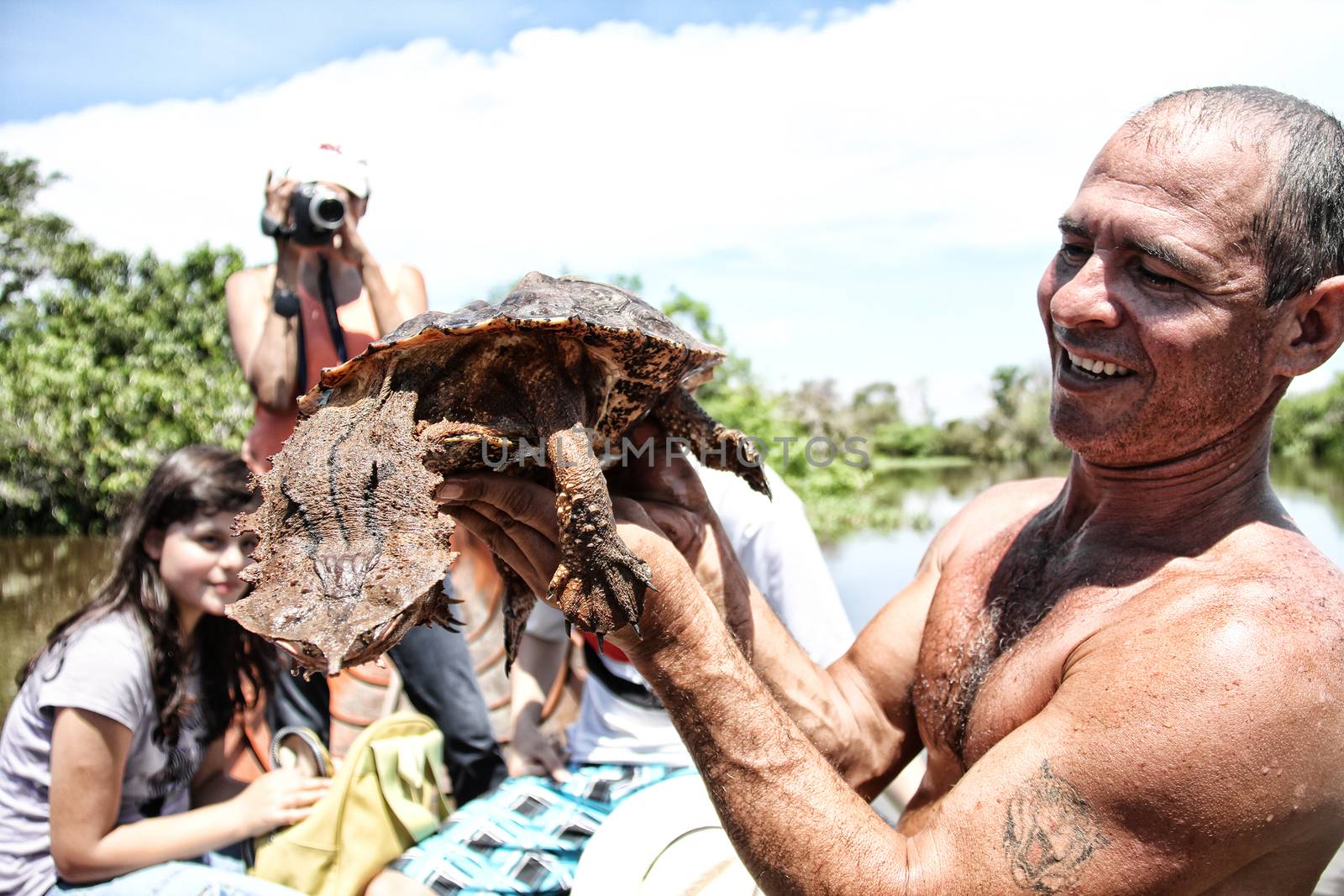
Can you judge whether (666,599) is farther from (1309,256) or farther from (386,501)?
(1309,256)

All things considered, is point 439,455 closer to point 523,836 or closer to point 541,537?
point 541,537

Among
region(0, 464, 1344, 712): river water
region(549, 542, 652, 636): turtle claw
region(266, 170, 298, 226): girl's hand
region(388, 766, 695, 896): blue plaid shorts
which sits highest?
region(266, 170, 298, 226): girl's hand

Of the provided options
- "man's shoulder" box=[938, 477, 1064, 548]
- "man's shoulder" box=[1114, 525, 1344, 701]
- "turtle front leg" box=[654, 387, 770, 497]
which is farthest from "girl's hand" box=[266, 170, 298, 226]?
"man's shoulder" box=[1114, 525, 1344, 701]

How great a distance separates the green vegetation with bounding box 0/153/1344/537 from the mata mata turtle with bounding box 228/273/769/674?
9608mm

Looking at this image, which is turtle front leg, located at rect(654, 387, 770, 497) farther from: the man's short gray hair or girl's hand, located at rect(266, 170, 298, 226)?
girl's hand, located at rect(266, 170, 298, 226)

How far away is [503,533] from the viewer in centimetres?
224

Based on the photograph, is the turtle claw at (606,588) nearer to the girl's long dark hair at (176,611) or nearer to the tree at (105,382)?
the girl's long dark hair at (176,611)

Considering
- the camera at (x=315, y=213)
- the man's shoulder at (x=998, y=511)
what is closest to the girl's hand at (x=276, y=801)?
the camera at (x=315, y=213)

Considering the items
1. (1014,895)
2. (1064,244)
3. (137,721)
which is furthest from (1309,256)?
(137,721)

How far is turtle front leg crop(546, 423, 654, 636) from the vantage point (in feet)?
6.50

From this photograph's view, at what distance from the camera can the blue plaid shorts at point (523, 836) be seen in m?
2.97

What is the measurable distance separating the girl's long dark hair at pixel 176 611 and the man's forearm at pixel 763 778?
219 cm

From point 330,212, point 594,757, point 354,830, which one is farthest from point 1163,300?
point 330,212

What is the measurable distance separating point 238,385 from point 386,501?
592 inches
